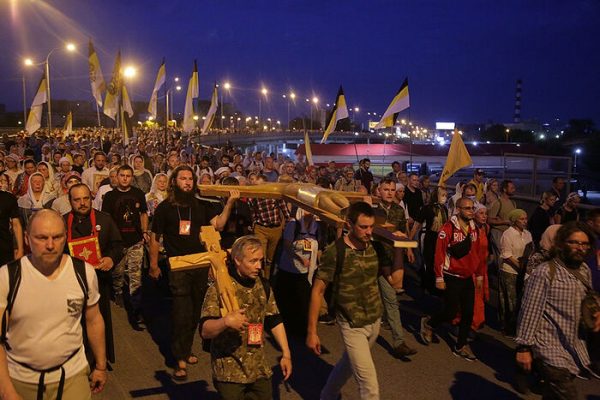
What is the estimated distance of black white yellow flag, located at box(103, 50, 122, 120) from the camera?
19031 millimetres

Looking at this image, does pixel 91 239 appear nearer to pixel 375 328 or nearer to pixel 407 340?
pixel 375 328

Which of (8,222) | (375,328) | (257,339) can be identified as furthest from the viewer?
→ (8,222)

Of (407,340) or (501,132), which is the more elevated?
(501,132)

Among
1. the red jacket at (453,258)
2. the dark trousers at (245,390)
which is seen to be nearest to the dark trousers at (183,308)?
the dark trousers at (245,390)

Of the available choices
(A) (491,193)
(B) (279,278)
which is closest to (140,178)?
(B) (279,278)

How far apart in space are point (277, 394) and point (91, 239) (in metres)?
2.30

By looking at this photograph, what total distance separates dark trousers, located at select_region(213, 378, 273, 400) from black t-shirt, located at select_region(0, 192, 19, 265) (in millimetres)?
4112

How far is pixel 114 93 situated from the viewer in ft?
64.8

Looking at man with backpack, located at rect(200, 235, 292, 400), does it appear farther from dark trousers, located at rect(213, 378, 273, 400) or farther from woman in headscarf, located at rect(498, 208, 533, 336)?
woman in headscarf, located at rect(498, 208, 533, 336)

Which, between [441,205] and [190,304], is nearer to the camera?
[190,304]

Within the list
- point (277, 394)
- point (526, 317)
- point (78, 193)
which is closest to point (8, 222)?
point (78, 193)

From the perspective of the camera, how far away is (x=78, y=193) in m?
5.21

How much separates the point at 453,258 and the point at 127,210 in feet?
12.8

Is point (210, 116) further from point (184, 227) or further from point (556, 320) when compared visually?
point (556, 320)
